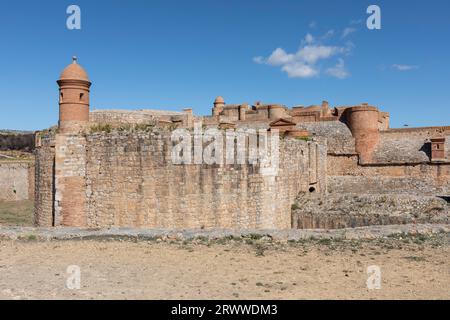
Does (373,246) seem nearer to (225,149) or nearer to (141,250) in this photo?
(141,250)

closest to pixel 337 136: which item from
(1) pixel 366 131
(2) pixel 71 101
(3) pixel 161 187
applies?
(1) pixel 366 131

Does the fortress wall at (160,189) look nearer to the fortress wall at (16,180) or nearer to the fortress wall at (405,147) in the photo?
the fortress wall at (405,147)

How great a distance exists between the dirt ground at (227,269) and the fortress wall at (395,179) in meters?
14.7

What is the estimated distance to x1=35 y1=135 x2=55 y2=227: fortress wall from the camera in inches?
535

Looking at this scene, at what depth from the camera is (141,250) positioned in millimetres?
7805

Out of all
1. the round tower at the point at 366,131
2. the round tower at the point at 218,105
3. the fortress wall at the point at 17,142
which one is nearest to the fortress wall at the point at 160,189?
the round tower at the point at 366,131

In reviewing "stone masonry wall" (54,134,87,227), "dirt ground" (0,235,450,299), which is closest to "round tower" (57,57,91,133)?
"stone masonry wall" (54,134,87,227)

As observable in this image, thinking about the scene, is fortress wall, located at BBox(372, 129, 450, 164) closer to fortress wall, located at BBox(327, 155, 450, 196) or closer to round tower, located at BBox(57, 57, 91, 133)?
fortress wall, located at BBox(327, 155, 450, 196)

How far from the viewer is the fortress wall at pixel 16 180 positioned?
32031 millimetres

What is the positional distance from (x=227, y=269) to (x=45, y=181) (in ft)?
32.4

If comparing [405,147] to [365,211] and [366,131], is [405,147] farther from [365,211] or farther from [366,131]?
A: [365,211]

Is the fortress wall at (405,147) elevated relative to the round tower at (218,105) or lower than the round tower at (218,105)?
lower

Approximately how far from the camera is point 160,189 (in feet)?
38.9
